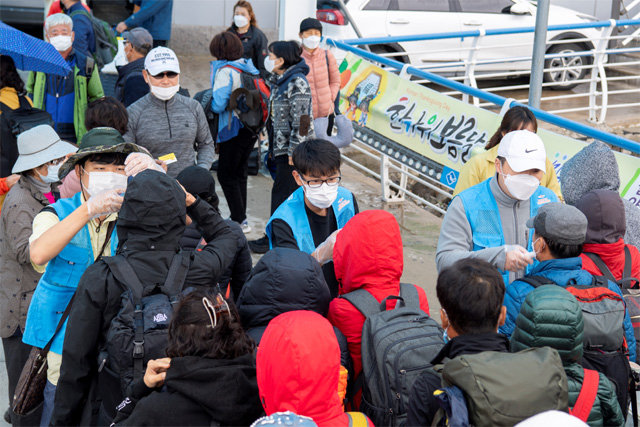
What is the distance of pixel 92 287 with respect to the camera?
8.50 feet

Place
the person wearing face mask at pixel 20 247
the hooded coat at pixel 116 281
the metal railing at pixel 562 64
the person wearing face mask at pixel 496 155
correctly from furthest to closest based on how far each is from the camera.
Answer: the metal railing at pixel 562 64 → the person wearing face mask at pixel 496 155 → the person wearing face mask at pixel 20 247 → the hooded coat at pixel 116 281

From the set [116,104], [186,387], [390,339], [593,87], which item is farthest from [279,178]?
[593,87]

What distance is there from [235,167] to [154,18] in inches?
179

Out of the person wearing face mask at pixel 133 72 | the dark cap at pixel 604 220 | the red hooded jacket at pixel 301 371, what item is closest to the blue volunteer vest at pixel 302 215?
the dark cap at pixel 604 220

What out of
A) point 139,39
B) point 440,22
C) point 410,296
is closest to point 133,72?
point 139,39

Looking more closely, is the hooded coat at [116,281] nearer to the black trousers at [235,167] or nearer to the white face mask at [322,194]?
the white face mask at [322,194]

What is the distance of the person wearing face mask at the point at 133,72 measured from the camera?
590cm

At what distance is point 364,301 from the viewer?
9.46 ft

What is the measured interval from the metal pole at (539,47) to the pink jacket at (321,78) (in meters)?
1.90

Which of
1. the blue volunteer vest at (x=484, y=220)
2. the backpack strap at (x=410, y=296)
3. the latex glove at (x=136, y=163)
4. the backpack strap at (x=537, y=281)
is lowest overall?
the backpack strap at (x=410, y=296)

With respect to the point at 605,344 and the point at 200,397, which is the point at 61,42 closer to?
the point at 200,397

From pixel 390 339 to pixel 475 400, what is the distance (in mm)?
593

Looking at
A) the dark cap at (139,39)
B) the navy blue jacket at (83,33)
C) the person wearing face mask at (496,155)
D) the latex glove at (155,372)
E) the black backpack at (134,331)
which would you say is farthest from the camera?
the navy blue jacket at (83,33)

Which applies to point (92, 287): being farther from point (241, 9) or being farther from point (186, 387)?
point (241, 9)
